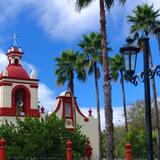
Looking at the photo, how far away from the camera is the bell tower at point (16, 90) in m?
40.9

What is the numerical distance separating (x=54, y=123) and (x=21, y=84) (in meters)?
12.5

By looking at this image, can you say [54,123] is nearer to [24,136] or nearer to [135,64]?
[24,136]

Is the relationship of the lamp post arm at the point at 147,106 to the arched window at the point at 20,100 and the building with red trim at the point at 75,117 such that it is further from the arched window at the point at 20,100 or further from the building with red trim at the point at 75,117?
the building with red trim at the point at 75,117

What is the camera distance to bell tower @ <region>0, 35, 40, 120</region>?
4091 cm

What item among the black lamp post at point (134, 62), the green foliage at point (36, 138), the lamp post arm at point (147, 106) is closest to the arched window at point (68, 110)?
the green foliage at point (36, 138)

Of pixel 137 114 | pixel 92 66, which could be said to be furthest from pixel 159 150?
pixel 137 114

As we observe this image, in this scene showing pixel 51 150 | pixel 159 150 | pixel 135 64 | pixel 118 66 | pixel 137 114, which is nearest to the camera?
pixel 135 64

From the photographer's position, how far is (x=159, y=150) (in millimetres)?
36719

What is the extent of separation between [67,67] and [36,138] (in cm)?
1489

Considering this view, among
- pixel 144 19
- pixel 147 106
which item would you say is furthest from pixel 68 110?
pixel 147 106

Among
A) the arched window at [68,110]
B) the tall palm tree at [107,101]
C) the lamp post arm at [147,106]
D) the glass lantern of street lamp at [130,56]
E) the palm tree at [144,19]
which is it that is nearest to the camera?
the lamp post arm at [147,106]

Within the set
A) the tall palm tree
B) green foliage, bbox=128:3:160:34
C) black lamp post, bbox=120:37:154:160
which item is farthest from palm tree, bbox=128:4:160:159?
black lamp post, bbox=120:37:154:160

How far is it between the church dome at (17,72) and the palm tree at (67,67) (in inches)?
113

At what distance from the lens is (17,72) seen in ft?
138
